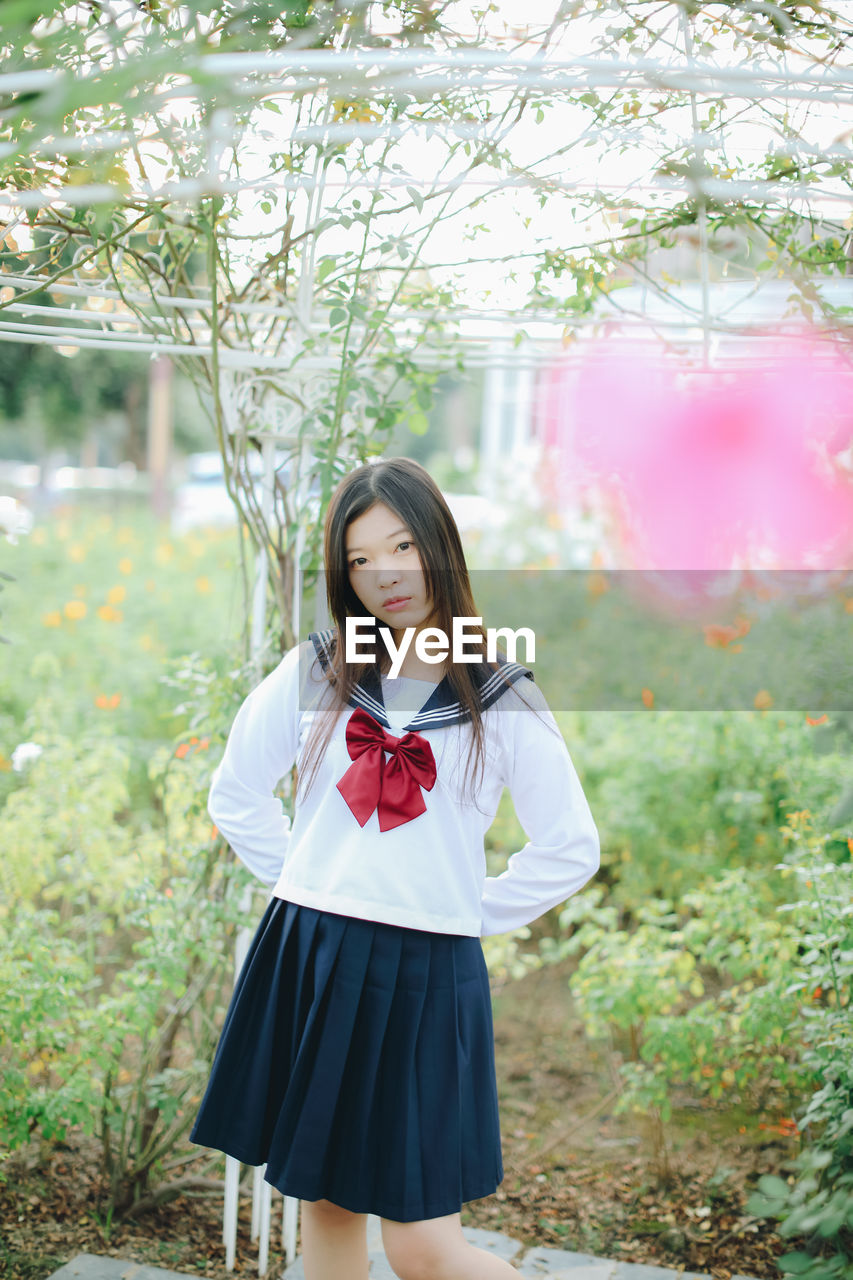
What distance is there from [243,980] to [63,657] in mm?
3475

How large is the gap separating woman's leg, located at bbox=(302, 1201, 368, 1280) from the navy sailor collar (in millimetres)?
738

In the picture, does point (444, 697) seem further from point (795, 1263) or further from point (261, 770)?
point (795, 1263)

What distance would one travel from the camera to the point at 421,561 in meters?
1.57

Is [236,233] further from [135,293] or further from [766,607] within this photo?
[766,607]

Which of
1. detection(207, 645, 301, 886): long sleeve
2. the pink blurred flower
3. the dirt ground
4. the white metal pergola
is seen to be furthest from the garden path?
the pink blurred flower

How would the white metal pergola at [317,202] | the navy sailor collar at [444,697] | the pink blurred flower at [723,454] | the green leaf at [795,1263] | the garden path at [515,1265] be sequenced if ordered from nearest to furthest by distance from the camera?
the green leaf at [795,1263] < the navy sailor collar at [444,697] < the white metal pergola at [317,202] < the garden path at [515,1265] < the pink blurred flower at [723,454]

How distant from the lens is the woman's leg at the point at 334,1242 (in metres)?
1.56

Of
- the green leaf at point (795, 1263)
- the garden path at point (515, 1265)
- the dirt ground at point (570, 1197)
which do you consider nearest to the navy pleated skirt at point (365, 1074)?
the green leaf at point (795, 1263)

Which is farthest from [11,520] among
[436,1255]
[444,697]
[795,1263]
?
[795,1263]

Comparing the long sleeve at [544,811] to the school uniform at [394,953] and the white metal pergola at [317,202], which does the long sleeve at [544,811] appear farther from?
the white metal pergola at [317,202]

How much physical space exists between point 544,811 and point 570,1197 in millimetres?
1339

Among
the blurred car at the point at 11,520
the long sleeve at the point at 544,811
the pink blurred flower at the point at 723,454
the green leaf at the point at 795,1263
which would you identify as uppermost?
the pink blurred flower at the point at 723,454

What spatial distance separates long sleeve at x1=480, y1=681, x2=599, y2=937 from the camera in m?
1.56

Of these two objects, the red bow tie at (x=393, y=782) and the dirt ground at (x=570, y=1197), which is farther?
the dirt ground at (x=570, y=1197)
